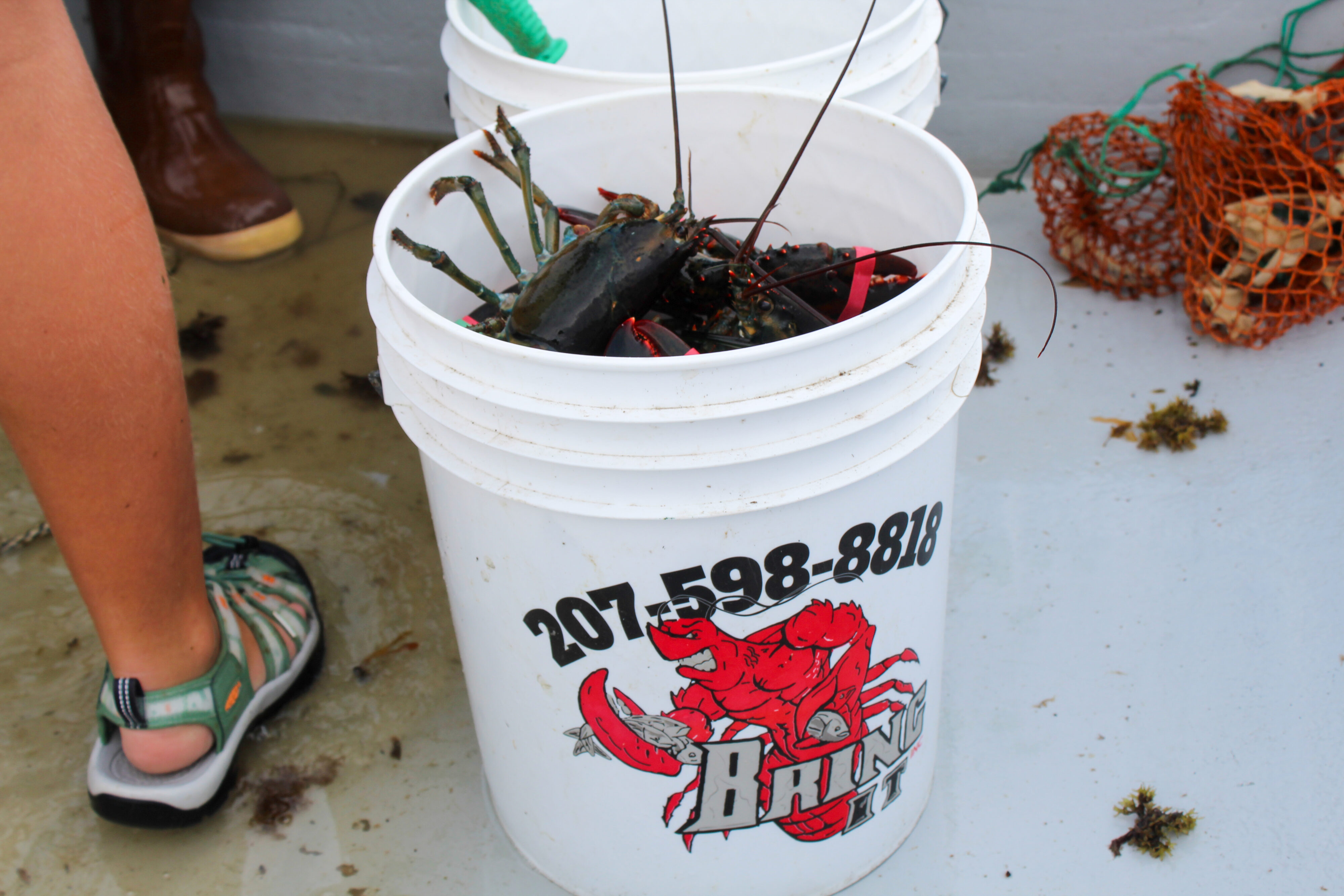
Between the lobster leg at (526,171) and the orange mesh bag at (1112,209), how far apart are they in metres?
1.33

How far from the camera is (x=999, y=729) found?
55.4 inches

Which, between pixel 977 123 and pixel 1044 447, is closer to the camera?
pixel 1044 447

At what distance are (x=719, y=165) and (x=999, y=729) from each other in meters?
0.89

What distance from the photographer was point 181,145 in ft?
7.97

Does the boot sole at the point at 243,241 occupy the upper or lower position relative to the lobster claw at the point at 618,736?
lower

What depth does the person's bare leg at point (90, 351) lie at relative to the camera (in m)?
1.03

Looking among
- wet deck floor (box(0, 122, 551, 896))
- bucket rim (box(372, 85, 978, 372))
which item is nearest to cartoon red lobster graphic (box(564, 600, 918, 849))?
bucket rim (box(372, 85, 978, 372))

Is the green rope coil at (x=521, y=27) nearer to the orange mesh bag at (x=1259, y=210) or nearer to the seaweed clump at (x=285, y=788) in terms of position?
the seaweed clump at (x=285, y=788)

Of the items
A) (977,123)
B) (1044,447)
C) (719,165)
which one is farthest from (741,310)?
(977,123)

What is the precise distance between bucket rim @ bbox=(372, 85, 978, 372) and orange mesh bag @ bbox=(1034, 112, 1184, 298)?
110 cm

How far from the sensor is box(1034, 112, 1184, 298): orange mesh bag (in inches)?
81.6

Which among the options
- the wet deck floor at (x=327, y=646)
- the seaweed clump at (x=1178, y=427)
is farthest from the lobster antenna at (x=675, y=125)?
the seaweed clump at (x=1178, y=427)

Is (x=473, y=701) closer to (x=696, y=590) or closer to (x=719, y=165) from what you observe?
(x=696, y=590)

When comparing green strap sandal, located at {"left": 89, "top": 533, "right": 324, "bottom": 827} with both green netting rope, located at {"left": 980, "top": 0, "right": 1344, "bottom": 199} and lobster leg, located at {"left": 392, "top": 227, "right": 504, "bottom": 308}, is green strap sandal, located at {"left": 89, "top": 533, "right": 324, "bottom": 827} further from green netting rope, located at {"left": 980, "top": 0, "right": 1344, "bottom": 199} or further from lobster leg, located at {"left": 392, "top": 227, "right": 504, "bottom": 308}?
green netting rope, located at {"left": 980, "top": 0, "right": 1344, "bottom": 199}
